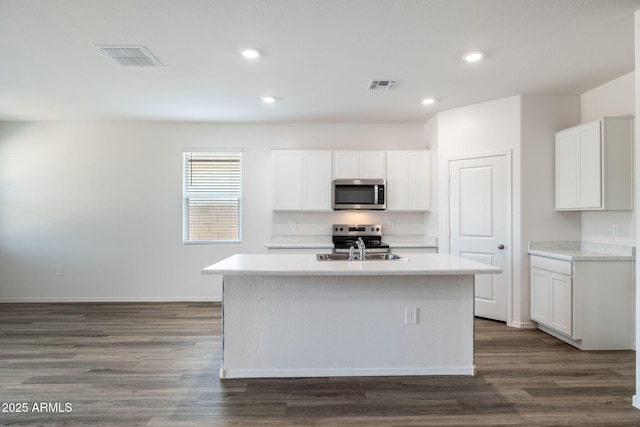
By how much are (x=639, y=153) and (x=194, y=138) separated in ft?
16.0

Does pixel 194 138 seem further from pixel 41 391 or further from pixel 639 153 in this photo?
pixel 639 153

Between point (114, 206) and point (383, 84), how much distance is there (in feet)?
13.4

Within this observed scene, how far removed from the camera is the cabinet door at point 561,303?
10.8ft

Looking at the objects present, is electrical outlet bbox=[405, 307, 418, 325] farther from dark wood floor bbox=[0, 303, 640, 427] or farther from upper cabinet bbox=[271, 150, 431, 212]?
upper cabinet bbox=[271, 150, 431, 212]

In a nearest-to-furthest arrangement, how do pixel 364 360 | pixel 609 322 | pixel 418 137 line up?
pixel 364 360 < pixel 609 322 < pixel 418 137

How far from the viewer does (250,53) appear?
287 centimetres

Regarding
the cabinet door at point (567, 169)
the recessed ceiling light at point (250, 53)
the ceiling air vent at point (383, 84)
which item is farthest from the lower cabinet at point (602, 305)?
the recessed ceiling light at point (250, 53)

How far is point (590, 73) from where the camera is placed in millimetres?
3336

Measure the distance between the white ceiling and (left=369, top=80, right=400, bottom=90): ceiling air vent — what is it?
72 millimetres

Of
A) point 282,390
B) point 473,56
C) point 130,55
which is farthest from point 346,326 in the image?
point 130,55

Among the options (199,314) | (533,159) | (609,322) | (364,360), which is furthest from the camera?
(199,314)

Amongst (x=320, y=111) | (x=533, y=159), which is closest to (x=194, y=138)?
(x=320, y=111)

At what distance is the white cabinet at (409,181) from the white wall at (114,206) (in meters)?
0.82

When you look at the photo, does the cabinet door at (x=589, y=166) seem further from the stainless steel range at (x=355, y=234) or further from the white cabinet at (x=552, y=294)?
the stainless steel range at (x=355, y=234)
